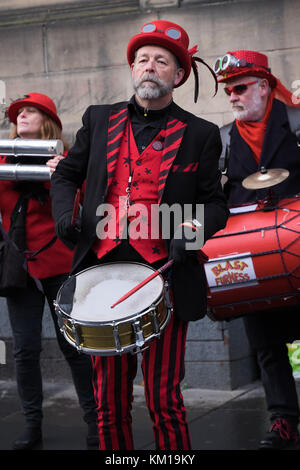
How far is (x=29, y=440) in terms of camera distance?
4.29m

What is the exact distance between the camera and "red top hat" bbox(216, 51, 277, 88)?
4.27 m

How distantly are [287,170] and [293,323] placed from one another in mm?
829

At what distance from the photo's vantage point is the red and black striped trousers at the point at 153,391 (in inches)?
121

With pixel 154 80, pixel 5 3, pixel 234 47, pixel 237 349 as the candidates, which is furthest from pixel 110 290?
pixel 5 3

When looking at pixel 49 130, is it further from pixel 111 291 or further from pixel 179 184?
pixel 111 291

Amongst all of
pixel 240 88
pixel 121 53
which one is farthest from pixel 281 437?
pixel 121 53

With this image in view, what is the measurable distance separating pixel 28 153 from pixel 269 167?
127 centimetres

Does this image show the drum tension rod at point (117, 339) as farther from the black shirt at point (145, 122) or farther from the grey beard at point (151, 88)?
the grey beard at point (151, 88)

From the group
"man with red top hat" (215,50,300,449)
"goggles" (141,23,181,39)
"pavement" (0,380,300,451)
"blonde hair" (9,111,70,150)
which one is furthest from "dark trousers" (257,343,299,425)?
"goggles" (141,23,181,39)

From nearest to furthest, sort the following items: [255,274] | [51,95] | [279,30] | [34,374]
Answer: [255,274]
[34,374]
[279,30]
[51,95]

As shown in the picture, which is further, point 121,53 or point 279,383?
point 121,53

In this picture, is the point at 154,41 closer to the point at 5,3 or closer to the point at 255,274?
the point at 255,274

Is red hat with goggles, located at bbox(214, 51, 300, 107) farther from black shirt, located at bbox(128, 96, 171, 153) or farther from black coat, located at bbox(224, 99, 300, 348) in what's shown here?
black shirt, located at bbox(128, 96, 171, 153)

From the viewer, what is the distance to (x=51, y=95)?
639cm
